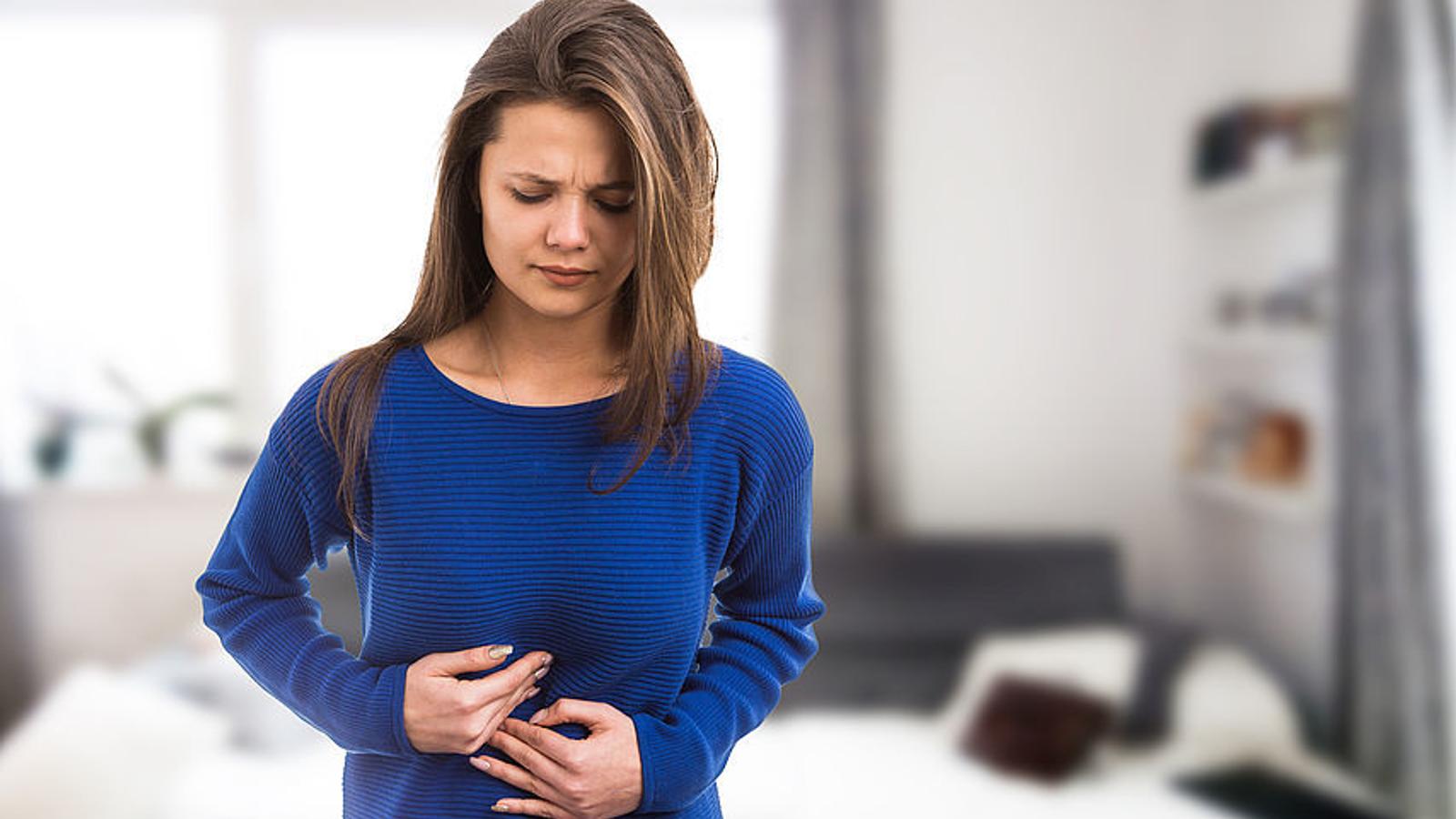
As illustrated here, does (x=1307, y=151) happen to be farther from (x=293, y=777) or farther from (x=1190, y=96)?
(x=293, y=777)

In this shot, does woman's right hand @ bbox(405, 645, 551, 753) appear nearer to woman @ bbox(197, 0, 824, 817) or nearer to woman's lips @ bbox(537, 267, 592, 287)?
woman @ bbox(197, 0, 824, 817)

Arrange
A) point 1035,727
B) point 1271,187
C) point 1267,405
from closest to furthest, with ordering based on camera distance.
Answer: point 1271,187
point 1267,405
point 1035,727

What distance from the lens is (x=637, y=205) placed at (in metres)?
0.58

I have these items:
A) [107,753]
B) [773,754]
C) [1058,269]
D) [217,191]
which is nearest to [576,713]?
[107,753]

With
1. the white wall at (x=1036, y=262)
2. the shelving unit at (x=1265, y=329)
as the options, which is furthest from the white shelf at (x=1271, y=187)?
the white wall at (x=1036, y=262)

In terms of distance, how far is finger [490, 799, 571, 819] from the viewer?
0.63 m

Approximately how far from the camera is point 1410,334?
5.13 ft

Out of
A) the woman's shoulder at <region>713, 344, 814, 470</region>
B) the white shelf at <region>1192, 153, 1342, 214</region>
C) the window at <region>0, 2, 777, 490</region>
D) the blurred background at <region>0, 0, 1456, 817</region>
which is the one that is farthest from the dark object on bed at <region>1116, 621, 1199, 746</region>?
the woman's shoulder at <region>713, 344, 814, 470</region>

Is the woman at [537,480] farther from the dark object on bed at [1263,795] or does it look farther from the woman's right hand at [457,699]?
the dark object on bed at [1263,795]

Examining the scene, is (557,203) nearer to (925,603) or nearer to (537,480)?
Result: (537,480)

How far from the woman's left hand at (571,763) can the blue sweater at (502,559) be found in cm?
1

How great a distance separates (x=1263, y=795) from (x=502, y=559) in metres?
1.77

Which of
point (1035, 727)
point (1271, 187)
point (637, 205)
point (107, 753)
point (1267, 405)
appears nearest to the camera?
point (637, 205)

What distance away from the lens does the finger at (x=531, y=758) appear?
616mm
